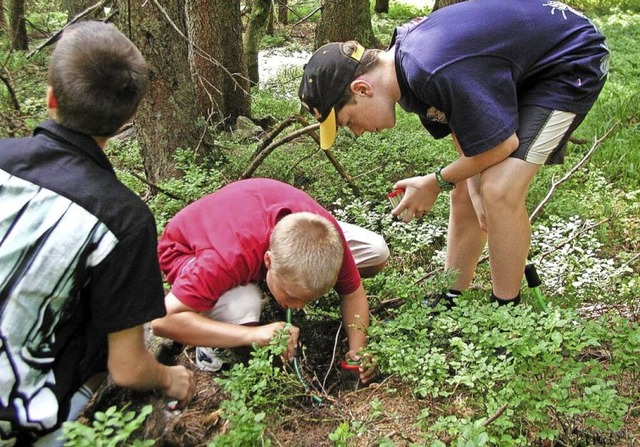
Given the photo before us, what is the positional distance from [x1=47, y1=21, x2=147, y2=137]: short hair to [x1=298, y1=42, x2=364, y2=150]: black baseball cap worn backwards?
2.94 ft

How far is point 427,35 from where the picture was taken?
91.1 inches

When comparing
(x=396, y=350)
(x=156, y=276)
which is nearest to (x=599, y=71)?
(x=396, y=350)

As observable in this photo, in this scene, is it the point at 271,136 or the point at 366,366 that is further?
the point at 271,136

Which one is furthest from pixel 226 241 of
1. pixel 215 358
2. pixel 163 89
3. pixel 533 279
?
pixel 163 89

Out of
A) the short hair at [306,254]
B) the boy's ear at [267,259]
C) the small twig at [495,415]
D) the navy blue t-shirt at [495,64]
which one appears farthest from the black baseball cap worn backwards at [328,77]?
the small twig at [495,415]

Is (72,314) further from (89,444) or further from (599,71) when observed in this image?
(599,71)

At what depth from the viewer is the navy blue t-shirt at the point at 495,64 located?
223cm

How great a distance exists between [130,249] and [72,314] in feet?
0.99

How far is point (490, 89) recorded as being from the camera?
2250 millimetres

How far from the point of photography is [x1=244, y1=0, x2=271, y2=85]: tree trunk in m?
7.40

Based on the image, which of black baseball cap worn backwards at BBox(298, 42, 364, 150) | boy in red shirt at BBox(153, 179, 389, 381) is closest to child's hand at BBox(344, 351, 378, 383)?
boy in red shirt at BBox(153, 179, 389, 381)

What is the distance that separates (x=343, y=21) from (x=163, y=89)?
3.71 m

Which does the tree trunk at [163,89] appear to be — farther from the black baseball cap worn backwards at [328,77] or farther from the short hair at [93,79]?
the short hair at [93,79]

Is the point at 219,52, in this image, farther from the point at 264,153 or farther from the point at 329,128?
the point at 329,128
